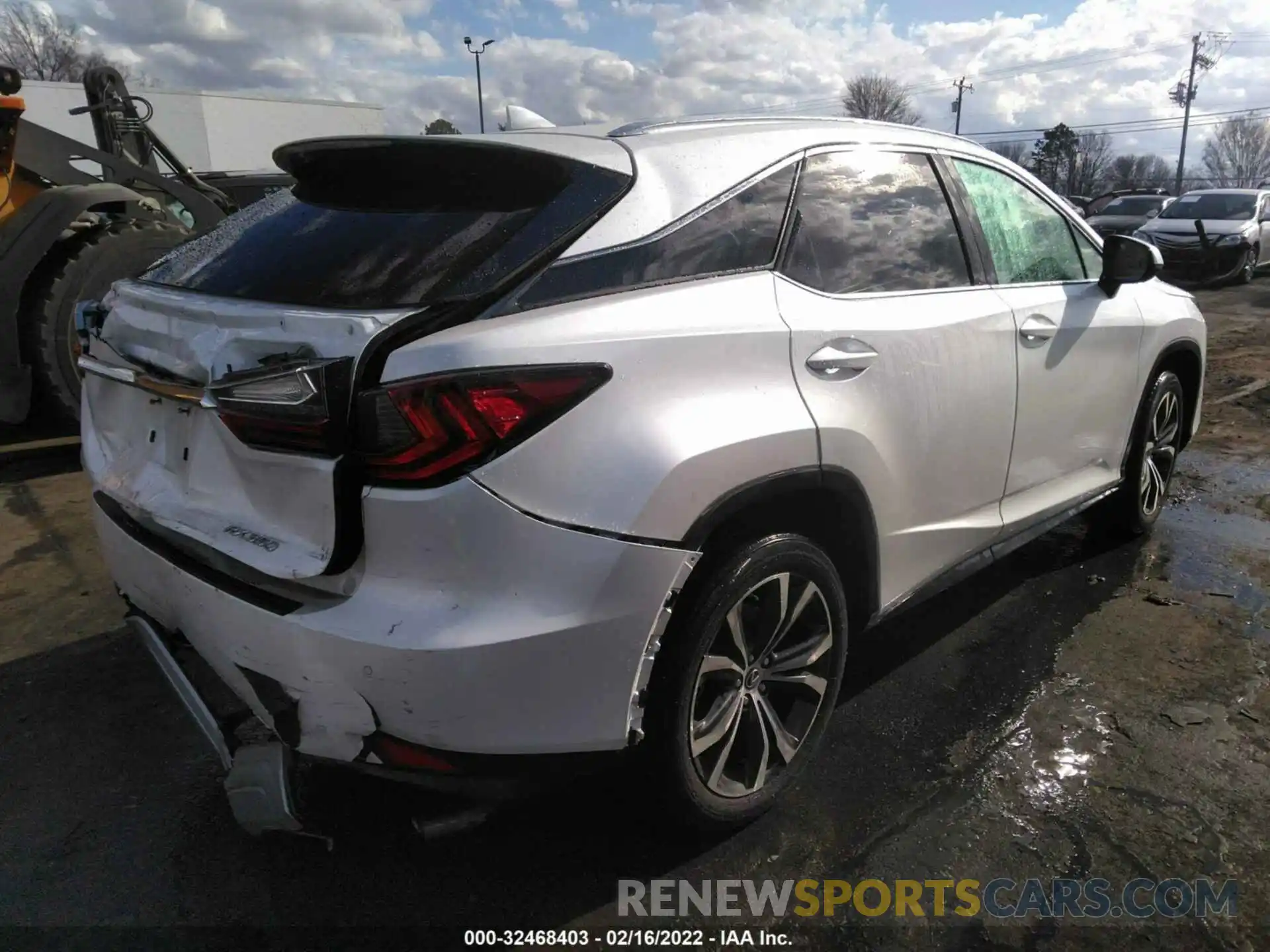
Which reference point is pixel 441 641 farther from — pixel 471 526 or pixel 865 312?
pixel 865 312

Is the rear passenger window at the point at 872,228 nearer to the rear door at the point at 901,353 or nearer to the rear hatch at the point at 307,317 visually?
the rear door at the point at 901,353

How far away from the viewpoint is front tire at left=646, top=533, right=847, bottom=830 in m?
2.09

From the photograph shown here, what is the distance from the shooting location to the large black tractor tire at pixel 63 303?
5773 millimetres

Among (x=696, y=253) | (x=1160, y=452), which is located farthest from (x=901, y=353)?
(x=1160, y=452)

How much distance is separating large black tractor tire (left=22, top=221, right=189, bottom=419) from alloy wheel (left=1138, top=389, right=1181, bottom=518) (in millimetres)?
5558

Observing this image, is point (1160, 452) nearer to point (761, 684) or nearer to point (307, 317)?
point (761, 684)

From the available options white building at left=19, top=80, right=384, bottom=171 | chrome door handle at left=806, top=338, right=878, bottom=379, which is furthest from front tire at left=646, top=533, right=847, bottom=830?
white building at left=19, top=80, right=384, bottom=171

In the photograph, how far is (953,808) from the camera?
8.37ft

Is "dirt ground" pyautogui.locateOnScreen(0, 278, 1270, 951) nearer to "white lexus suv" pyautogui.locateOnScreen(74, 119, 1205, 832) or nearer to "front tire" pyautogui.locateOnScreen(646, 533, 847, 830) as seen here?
"front tire" pyautogui.locateOnScreen(646, 533, 847, 830)

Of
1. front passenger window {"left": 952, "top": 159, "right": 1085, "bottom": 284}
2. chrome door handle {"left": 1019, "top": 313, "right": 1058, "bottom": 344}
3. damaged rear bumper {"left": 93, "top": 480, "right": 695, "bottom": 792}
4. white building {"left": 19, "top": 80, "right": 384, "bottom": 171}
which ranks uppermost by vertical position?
white building {"left": 19, "top": 80, "right": 384, "bottom": 171}

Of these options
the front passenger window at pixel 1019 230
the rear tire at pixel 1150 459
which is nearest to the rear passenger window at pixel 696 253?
the front passenger window at pixel 1019 230

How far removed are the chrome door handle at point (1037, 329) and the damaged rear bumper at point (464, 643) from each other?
70.3 inches

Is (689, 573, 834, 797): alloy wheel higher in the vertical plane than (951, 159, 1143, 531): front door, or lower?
lower

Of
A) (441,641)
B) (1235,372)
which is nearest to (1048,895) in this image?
(441,641)
